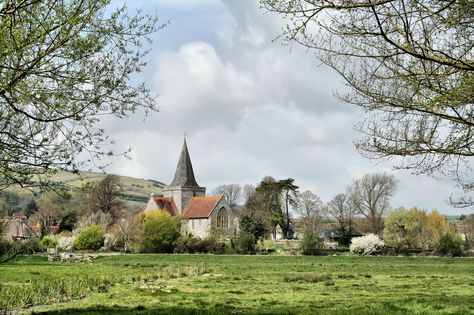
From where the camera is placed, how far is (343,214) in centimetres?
8344

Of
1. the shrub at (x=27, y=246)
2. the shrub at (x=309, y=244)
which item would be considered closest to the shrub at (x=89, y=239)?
the shrub at (x=27, y=246)

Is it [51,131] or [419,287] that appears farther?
[419,287]

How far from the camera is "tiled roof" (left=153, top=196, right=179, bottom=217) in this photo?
90062 millimetres

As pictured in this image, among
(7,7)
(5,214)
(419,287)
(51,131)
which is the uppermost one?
(7,7)

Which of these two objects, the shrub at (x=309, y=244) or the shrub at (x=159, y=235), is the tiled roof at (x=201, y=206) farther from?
the shrub at (x=309, y=244)

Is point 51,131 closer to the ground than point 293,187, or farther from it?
closer to the ground

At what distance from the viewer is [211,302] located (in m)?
15.9

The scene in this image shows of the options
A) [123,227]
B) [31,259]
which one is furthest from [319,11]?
[123,227]

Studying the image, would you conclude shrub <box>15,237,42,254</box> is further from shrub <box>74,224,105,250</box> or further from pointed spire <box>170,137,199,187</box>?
pointed spire <box>170,137,199,187</box>

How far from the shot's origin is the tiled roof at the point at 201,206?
85.8m

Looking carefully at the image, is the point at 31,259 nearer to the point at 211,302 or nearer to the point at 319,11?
the point at 211,302

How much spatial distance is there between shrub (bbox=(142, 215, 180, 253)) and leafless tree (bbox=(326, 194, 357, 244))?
2947 cm

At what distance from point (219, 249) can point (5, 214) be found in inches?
2028

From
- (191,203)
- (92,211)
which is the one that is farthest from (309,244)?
(92,211)
